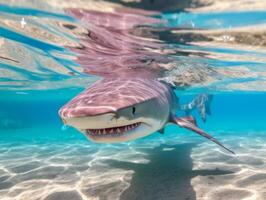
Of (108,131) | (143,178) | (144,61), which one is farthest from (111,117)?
(144,61)

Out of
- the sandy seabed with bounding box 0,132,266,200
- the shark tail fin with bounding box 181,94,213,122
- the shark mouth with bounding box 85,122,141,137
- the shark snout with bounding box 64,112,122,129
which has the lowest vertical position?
the sandy seabed with bounding box 0,132,266,200

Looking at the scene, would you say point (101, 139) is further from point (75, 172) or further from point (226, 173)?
point (75, 172)

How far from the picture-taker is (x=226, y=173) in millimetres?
6836

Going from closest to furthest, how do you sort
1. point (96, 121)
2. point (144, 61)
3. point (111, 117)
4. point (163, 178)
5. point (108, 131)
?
point (96, 121)
point (111, 117)
point (108, 131)
point (163, 178)
point (144, 61)

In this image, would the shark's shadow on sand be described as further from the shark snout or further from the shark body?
the shark snout

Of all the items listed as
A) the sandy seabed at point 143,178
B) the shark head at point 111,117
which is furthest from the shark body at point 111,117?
the sandy seabed at point 143,178

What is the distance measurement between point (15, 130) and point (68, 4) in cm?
4082

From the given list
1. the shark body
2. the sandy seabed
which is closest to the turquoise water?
the sandy seabed

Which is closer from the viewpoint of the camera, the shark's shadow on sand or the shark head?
the shark head

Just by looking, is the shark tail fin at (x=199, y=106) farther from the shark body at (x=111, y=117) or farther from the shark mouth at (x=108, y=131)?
the shark mouth at (x=108, y=131)

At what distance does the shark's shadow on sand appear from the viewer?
564 cm

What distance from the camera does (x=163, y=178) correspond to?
22.3ft

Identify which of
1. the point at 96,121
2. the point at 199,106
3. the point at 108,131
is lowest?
the point at 199,106

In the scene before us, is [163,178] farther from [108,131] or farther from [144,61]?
[144,61]
